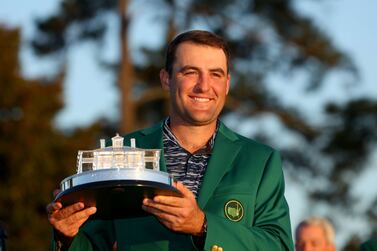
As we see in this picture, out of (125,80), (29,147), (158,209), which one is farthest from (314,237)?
(125,80)

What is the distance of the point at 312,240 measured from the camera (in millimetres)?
12602

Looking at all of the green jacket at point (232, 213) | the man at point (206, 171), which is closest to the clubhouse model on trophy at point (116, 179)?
the man at point (206, 171)

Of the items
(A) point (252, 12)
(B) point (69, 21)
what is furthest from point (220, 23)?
(B) point (69, 21)

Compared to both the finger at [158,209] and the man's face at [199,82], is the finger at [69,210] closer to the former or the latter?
the finger at [158,209]

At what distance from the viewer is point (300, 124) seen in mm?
41531

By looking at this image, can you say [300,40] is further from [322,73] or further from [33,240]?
[33,240]

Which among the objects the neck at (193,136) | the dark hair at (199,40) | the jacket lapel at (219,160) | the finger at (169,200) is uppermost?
the dark hair at (199,40)

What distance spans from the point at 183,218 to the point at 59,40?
34974 mm

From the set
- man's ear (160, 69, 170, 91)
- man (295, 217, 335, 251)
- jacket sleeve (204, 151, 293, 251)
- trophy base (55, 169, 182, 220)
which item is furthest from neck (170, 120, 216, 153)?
man (295, 217, 335, 251)

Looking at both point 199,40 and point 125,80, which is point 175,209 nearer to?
point 199,40

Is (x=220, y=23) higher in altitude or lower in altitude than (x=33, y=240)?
higher

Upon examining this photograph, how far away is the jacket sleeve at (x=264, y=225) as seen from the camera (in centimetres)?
693

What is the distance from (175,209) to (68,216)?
55cm

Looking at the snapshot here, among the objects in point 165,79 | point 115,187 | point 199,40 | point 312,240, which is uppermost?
point 199,40
